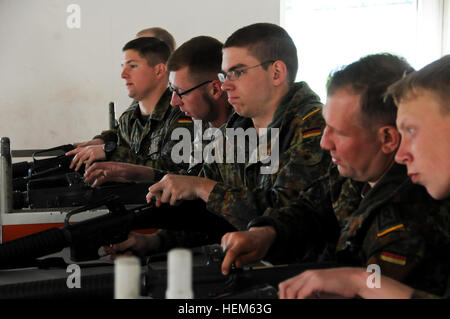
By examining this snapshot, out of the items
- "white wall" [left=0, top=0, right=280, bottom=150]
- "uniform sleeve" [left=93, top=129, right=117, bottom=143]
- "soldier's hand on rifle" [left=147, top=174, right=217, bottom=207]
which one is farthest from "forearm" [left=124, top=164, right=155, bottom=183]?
"white wall" [left=0, top=0, right=280, bottom=150]

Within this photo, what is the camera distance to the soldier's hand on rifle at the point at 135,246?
60.1 inches

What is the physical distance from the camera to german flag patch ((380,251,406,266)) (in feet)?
3.01

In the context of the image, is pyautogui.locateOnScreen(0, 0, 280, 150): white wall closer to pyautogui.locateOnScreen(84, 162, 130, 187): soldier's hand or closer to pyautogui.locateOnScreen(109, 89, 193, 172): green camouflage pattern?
pyautogui.locateOnScreen(109, 89, 193, 172): green camouflage pattern

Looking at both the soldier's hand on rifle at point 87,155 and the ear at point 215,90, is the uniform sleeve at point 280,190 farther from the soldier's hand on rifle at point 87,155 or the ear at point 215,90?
the soldier's hand on rifle at point 87,155

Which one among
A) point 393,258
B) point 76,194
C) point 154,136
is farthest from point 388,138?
point 154,136

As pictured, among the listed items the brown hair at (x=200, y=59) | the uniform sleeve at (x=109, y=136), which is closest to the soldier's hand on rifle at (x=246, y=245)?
the brown hair at (x=200, y=59)

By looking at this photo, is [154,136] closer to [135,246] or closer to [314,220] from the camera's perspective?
[135,246]

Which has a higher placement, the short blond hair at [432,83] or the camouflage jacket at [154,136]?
the short blond hair at [432,83]

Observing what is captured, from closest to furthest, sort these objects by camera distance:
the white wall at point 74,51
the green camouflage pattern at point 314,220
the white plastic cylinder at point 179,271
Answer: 1. the white plastic cylinder at point 179,271
2. the green camouflage pattern at point 314,220
3. the white wall at point 74,51

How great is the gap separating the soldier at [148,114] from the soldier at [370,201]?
3.76 ft

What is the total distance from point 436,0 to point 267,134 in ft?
10.8

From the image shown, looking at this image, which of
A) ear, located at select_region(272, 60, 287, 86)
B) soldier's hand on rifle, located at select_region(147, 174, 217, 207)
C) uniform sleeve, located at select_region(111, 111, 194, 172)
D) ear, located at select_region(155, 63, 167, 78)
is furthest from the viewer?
ear, located at select_region(155, 63, 167, 78)

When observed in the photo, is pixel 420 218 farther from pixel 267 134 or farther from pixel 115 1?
pixel 115 1

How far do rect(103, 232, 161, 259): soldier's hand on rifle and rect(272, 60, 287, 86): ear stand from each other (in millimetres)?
554
